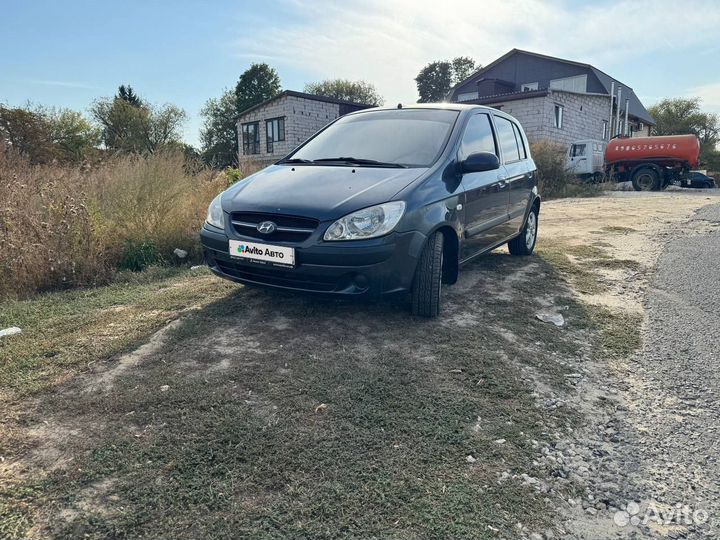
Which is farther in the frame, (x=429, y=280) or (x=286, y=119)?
(x=286, y=119)

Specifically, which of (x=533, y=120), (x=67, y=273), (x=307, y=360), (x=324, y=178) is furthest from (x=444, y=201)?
→ (x=533, y=120)

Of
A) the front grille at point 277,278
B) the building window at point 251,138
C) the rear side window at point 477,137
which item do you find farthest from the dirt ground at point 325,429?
the building window at point 251,138

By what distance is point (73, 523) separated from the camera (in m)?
1.83

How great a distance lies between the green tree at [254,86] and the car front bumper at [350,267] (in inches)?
1826

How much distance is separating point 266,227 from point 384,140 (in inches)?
61.0

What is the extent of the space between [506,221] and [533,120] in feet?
76.3

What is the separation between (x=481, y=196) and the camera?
461 centimetres

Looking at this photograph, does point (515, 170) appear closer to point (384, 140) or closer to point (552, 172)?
point (384, 140)

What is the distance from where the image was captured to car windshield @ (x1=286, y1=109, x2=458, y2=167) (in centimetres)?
415

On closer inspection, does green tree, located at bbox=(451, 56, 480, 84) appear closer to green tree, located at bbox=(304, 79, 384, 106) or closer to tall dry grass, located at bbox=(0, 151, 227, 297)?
green tree, located at bbox=(304, 79, 384, 106)

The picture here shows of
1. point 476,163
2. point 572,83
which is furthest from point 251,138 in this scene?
point 476,163

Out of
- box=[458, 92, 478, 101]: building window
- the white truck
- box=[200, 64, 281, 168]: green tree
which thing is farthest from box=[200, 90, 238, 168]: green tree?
the white truck

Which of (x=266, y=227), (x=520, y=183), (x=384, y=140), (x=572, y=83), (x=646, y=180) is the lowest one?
(x=266, y=227)

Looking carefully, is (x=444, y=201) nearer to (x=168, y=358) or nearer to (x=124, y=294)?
(x=168, y=358)
